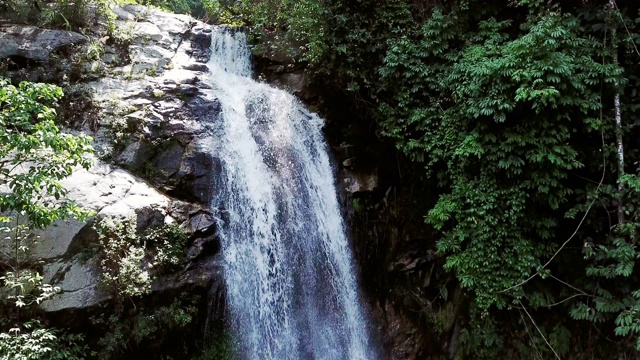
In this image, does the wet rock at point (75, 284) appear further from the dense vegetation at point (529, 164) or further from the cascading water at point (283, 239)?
the cascading water at point (283, 239)

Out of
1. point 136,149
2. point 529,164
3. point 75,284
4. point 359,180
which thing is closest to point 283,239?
point 359,180

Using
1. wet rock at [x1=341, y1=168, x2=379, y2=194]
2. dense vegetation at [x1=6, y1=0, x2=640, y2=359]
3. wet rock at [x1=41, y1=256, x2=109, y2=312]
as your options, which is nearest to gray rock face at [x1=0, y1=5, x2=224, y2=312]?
wet rock at [x1=41, y1=256, x2=109, y2=312]

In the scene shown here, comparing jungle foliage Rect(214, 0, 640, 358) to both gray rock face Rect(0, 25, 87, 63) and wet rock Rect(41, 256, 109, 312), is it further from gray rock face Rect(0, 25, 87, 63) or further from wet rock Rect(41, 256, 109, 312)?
gray rock face Rect(0, 25, 87, 63)

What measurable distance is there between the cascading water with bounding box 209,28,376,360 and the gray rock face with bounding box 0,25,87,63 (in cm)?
285

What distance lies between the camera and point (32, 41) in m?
7.20

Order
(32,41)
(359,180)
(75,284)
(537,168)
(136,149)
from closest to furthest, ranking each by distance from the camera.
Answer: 1. (75,284)
2. (537,168)
3. (136,149)
4. (32,41)
5. (359,180)

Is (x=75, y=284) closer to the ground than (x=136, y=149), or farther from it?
closer to the ground

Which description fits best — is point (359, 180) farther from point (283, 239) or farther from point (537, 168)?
point (537, 168)

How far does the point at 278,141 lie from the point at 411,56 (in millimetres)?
2842

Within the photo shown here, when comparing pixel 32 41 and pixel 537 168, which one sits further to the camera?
pixel 32 41

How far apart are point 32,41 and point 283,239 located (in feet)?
19.2

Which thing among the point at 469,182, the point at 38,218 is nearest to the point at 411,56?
the point at 469,182

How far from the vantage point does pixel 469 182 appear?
6152 millimetres

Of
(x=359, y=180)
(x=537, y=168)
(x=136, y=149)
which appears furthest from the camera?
(x=359, y=180)
